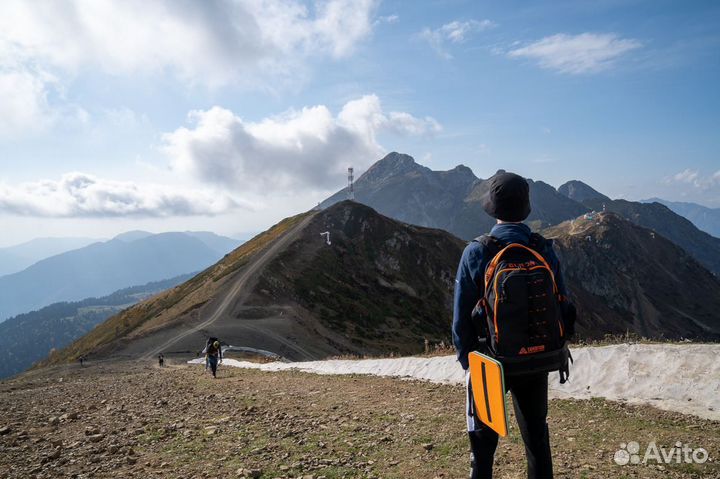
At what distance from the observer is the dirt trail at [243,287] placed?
49.0 meters

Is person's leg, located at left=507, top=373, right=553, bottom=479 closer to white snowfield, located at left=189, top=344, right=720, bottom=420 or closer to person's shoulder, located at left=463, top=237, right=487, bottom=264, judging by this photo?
person's shoulder, located at left=463, top=237, right=487, bottom=264

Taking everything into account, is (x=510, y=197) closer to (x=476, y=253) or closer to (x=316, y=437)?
(x=476, y=253)

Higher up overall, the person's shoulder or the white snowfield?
the person's shoulder

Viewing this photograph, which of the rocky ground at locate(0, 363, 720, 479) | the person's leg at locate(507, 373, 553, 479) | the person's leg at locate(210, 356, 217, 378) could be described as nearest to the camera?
the person's leg at locate(507, 373, 553, 479)

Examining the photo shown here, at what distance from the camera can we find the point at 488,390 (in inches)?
159

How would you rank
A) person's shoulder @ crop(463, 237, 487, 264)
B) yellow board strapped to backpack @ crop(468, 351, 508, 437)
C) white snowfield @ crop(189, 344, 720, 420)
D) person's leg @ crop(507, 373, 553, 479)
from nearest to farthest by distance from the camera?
1. yellow board strapped to backpack @ crop(468, 351, 508, 437)
2. person's leg @ crop(507, 373, 553, 479)
3. person's shoulder @ crop(463, 237, 487, 264)
4. white snowfield @ crop(189, 344, 720, 420)

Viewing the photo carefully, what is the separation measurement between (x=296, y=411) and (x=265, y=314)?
52.2 meters

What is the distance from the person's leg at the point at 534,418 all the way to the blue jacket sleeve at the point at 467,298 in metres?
0.54

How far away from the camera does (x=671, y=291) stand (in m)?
175

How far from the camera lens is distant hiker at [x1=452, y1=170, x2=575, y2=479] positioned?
13.0 ft

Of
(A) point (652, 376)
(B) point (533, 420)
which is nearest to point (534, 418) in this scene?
(B) point (533, 420)

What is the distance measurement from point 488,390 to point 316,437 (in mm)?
5006

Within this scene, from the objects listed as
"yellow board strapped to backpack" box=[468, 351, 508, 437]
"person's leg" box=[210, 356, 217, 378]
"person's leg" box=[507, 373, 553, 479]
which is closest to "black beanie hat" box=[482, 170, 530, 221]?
"yellow board strapped to backpack" box=[468, 351, 508, 437]

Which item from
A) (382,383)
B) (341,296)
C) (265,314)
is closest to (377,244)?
(341,296)
